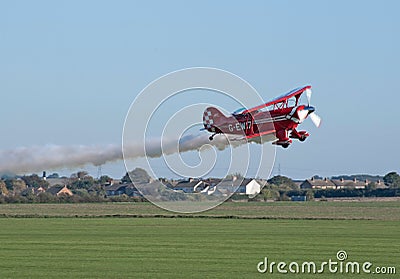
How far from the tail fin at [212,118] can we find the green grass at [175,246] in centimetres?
862

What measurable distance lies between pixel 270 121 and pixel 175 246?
26.1 meters

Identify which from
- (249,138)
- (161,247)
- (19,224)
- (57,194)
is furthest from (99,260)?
(57,194)

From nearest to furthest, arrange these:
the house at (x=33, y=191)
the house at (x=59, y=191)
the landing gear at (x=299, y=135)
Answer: the landing gear at (x=299, y=135), the house at (x=33, y=191), the house at (x=59, y=191)

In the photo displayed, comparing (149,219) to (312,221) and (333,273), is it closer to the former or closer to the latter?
(312,221)

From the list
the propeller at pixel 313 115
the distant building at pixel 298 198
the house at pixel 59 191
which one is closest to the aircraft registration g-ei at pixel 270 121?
the propeller at pixel 313 115

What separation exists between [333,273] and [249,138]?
13367mm

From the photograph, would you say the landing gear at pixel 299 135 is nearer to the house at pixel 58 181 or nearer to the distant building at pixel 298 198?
the distant building at pixel 298 198

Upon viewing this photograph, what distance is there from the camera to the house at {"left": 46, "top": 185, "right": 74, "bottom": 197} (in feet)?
474

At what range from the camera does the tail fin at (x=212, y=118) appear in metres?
31.5

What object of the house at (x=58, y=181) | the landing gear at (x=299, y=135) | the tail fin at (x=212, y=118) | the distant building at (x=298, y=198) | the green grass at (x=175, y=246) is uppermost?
the house at (x=58, y=181)

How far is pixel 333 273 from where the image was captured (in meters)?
40.5

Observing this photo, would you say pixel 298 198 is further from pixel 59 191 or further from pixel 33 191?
pixel 33 191

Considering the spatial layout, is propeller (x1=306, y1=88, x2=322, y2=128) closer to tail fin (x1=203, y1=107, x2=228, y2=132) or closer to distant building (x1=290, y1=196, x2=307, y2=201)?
tail fin (x1=203, y1=107, x2=228, y2=132)

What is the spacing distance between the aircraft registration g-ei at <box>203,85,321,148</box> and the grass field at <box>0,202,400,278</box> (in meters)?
9.17
